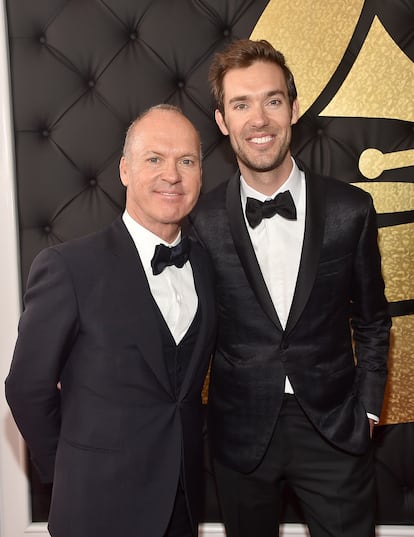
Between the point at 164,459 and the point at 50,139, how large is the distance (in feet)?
3.84

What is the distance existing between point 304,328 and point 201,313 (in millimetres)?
302

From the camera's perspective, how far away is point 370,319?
5.44 feet

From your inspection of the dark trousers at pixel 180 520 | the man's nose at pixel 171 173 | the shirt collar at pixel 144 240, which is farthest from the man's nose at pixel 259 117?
the dark trousers at pixel 180 520

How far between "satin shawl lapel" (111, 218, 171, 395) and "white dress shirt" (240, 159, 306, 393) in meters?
0.39

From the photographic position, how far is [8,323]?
6.82 ft

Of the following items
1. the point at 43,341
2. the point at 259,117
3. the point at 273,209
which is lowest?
the point at 43,341

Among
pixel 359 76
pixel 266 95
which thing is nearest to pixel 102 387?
pixel 266 95

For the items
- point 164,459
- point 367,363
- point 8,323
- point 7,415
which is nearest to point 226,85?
point 367,363

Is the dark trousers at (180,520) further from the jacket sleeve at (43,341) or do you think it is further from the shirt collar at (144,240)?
the shirt collar at (144,240)

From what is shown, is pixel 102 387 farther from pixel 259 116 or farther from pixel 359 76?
pixel 359 76

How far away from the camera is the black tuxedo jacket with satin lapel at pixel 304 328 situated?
1524 mm

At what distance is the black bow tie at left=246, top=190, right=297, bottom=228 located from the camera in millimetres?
1535

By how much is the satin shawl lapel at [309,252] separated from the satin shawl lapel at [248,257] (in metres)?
0.06

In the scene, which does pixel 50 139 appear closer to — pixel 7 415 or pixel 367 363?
pixel 7 415
